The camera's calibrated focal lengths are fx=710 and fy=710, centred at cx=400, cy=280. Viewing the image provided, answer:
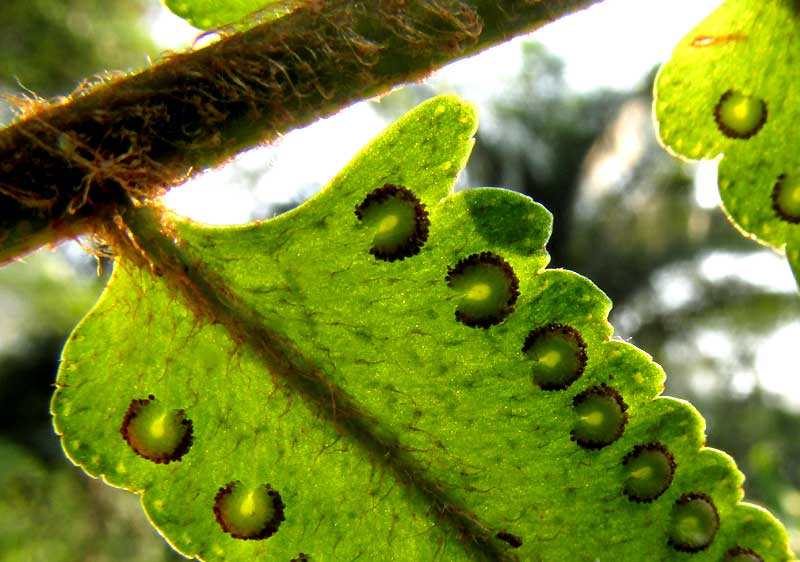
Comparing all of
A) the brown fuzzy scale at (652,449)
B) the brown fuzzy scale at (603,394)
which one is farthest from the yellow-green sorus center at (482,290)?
the brown fuzzy scale at (652,449)

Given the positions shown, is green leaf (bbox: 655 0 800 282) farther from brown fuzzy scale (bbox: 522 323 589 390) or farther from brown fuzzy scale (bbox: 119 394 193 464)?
brown fuzzy scale (bbox: 119 394 193 464)

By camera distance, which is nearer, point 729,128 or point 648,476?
point 648,476

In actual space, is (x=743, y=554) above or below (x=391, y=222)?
below

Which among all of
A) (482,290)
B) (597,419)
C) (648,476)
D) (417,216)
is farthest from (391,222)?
(648,476)

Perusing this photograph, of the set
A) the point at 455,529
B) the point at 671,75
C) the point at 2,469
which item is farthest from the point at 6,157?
the point at 2,469

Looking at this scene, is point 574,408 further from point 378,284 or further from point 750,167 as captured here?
point 750,167

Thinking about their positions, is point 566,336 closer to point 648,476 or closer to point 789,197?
point 648,476

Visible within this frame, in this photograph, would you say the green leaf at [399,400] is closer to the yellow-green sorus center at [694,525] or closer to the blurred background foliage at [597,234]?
the yellow-green sorus center at [694,525]
